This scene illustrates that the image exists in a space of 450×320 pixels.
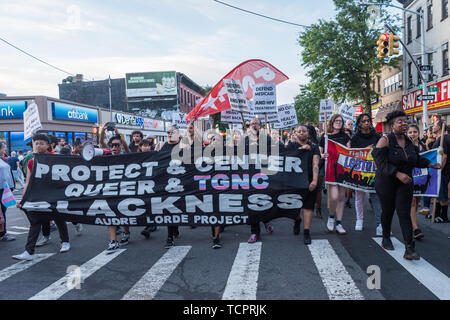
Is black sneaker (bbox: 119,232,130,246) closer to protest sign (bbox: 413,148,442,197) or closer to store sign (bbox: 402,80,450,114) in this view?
protest sign (bbox: 413,148,442,197)

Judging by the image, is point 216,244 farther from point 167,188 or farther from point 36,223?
point 36,223

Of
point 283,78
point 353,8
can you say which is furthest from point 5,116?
point 353,8

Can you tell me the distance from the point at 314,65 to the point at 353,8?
5.03 m

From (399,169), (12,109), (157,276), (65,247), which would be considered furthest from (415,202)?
(12,109)

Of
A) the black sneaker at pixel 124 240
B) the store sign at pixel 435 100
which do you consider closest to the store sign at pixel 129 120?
the store sign at pixel 435 100

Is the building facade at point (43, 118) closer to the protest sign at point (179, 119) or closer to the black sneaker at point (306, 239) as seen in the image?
the protest sign at point (179, 119)

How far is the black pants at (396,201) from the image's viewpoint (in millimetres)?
4984

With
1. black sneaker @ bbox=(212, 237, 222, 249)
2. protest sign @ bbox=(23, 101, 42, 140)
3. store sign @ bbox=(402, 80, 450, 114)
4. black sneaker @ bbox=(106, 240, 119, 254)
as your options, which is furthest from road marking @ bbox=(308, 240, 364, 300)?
store sign @ bbox=(402, 80, 450, 114)

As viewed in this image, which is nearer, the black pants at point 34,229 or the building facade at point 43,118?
the black pants at point 34,229

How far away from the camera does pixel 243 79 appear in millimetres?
9680

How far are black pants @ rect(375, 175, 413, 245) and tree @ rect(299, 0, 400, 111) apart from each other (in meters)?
25.7

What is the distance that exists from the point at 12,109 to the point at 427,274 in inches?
1058

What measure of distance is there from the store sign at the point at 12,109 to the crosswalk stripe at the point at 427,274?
25834mm
